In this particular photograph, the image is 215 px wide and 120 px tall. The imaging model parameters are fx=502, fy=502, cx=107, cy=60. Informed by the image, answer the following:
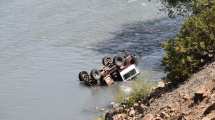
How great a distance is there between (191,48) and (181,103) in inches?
109

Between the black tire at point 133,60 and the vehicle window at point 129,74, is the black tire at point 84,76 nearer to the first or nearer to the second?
the vehicle window at point 129,74

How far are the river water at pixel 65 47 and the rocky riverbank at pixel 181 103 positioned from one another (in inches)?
300

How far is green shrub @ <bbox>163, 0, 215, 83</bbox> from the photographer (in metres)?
15.7

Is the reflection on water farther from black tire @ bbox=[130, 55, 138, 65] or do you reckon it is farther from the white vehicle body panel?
the white vehicle body panel

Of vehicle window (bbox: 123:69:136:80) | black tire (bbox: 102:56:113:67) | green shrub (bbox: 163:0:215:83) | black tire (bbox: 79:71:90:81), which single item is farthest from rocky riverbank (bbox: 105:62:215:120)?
black tire (bbox: 102:56:113:67)

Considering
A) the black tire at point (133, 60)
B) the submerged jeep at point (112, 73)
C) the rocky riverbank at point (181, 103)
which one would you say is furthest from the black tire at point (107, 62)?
the rocky riverbank at point (181, 103)

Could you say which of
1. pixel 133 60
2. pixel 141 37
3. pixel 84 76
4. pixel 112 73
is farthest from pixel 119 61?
pixel 141 37

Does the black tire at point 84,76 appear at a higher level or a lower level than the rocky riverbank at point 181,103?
lower

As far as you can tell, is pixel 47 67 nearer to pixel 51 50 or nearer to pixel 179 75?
pixel 51 50

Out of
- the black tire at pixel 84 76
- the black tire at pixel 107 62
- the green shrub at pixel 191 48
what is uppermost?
the green shrub at pixel 191 48

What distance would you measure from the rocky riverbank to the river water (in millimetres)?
7615

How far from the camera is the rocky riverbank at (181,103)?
12492 millimetres

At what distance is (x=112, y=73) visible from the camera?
2822 cm

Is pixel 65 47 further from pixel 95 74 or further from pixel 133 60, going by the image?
pixel 95 74
